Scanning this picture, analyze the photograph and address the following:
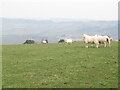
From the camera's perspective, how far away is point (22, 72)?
48.3ft

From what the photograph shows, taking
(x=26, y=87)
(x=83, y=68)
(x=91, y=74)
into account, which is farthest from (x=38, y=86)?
(x=83, y=68)

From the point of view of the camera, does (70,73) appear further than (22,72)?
No

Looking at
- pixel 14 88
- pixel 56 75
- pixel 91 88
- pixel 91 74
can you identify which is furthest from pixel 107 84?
pixel 14 88

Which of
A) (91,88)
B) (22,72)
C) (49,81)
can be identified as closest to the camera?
(91,88)

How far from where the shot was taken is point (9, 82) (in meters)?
12.1

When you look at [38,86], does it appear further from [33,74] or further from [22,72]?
[22,72]

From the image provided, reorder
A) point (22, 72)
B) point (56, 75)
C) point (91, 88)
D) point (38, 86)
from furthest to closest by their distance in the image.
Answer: point (22, 72)
point (56, 75)
point (38, 86)
point (91, 88)

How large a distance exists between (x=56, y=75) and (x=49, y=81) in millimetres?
1441

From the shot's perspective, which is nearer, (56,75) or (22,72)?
(56,75)

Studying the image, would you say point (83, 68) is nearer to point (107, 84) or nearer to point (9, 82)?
point (107, 84)

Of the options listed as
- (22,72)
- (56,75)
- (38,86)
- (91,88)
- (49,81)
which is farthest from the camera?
(22,72)

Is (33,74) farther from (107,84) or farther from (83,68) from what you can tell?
(107,84)

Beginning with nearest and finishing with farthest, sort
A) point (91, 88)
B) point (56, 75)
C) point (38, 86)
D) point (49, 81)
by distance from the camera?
point (91, 88), point (38, 86), point (49, 81), point (56, 75)

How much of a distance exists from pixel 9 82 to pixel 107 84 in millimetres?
5271
